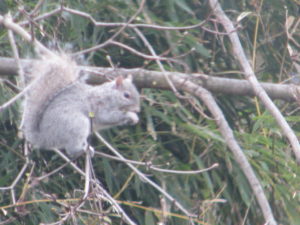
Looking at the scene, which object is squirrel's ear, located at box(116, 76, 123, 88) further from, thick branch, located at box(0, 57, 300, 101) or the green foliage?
the green foliage

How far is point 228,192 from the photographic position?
8.59ft

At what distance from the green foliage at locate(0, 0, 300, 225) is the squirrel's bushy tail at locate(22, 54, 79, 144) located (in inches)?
9.9

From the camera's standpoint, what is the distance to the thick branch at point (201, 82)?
83.4 inches

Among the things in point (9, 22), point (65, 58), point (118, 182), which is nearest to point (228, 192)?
point (118, 182)

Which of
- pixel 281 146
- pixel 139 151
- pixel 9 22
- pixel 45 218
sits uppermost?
pixel 9 22

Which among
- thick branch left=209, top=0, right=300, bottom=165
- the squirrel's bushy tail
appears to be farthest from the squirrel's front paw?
thick branch left=209, top=0, right=300, bottom=165

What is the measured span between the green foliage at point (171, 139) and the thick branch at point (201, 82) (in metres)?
0.09

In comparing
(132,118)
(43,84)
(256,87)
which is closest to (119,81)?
(132,118)

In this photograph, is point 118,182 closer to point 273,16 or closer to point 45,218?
point 45,218

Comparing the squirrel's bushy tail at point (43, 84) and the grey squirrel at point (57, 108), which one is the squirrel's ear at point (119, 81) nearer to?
the grey squirrel at point (57, 108)

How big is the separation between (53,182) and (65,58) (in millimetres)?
603

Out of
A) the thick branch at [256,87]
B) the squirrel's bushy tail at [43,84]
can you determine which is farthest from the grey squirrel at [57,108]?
the thick branch at [256,87]

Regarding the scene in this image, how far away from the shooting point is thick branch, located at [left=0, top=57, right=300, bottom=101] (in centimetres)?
212

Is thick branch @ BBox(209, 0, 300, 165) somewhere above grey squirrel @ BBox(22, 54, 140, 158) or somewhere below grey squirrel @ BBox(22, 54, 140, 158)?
above
